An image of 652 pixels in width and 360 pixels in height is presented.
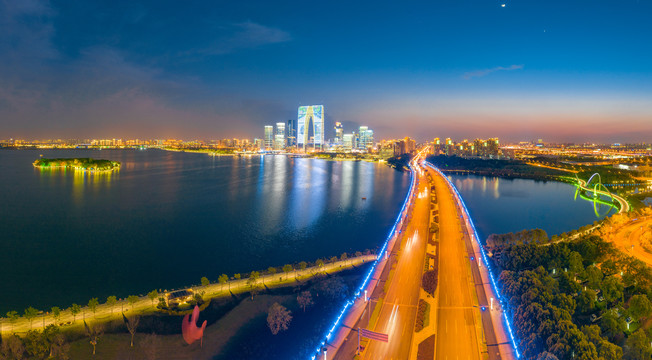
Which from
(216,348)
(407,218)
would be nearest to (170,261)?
(216,348)

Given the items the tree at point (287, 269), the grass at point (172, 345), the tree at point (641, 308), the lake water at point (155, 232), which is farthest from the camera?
the lake water at point (155, 232)

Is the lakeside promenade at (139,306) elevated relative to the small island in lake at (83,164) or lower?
lower

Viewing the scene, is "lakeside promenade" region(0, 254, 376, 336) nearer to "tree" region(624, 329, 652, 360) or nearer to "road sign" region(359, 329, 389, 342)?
"road sign" region(359, 329, 389, 342)

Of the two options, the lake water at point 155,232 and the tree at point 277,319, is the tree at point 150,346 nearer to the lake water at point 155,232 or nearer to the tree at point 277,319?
the tree at point 277,319

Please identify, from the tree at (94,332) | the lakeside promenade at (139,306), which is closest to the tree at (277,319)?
the lakeside promenade at (139,306)

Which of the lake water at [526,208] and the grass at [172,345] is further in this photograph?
the lake water at [526,208]

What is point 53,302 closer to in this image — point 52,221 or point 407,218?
point 52,221
